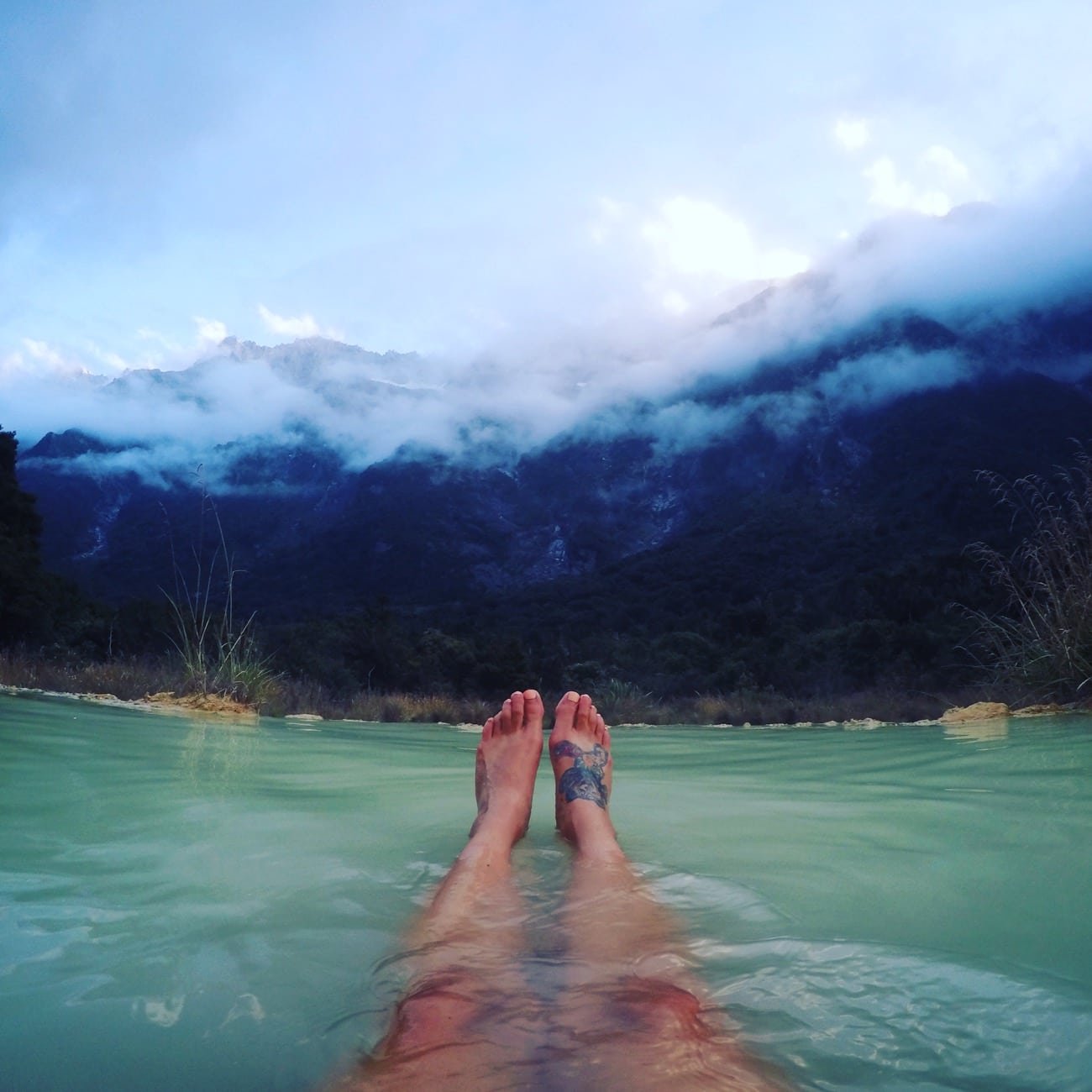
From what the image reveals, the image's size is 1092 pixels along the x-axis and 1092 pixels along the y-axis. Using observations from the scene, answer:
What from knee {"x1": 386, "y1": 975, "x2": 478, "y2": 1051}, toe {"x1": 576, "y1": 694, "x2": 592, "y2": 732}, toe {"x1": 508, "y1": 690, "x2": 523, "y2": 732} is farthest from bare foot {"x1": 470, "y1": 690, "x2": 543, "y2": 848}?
knee {"x1": 386, "y1": 975, "x2": 478, "y2": 1051}

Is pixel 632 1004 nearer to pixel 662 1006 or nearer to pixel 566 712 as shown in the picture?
pixel 662 1006

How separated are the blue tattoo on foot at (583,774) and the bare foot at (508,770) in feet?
0.26

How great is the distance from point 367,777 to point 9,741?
111 cm

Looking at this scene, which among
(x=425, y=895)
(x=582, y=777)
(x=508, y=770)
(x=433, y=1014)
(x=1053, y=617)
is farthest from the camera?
(x=1053, y=617)

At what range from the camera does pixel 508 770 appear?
2.35 meters

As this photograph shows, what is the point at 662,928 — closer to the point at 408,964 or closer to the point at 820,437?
the point at 408,964

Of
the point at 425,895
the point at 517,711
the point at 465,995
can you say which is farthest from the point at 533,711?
the point at 465,995

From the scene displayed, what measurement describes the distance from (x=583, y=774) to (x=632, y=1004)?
1373 mm

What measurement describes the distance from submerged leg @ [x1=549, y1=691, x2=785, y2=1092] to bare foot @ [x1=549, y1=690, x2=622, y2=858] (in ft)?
0.65

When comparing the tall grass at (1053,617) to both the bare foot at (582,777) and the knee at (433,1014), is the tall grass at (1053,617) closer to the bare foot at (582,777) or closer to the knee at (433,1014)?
the bare foot at (582,777)

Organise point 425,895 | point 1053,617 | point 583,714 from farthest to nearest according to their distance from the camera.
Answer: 1. point 1053,617
2. point 583,714
3. point 425,895

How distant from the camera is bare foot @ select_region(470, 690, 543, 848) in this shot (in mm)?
1863

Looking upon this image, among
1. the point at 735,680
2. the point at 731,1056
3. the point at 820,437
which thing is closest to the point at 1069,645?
the point at 731,1056

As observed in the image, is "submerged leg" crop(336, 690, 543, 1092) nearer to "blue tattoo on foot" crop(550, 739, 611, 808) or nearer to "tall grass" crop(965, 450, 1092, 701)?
"blue tattoo on foot" crop(550, 739, 611, 808)
